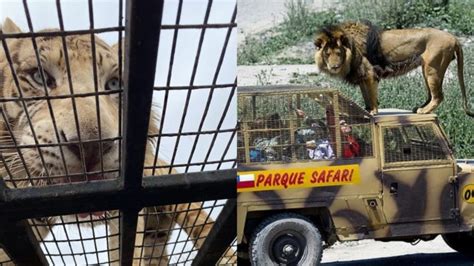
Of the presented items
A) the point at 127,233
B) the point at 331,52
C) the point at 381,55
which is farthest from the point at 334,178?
the point at 127,233

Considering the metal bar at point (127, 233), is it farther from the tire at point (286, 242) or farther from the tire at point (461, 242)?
the tire at point (461, 242)

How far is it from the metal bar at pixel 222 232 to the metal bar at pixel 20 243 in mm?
246

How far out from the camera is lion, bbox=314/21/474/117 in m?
2.88

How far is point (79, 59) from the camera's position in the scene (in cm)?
118

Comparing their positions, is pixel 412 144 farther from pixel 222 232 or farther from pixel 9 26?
pixel 9 26

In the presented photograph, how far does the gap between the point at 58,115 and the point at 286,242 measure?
1947 mm

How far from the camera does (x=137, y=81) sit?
2.57ft

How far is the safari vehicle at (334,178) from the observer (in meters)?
2.72

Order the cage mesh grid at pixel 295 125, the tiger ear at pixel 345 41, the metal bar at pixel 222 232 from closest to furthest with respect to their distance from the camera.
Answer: the metal bar at pixel 222 232 < the cage mesh grid at pixel 295 125 < the tiger ear at pixel 345 41

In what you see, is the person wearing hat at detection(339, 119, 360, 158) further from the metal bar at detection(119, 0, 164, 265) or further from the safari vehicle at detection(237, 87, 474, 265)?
the metal bar at detection(119, 0, 164, 265)

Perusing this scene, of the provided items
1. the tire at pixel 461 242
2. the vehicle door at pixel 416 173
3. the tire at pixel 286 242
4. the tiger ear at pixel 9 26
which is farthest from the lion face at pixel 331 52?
the tiger ear at pixel 9 26

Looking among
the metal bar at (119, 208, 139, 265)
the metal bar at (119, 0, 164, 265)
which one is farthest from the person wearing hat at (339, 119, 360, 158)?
the metal bar at (119, 0, 164, 265)

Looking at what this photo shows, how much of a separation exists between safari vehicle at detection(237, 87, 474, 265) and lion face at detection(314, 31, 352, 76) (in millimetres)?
137

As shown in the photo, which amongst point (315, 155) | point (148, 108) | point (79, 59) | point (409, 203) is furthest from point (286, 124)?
point (148, 108)
